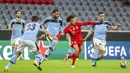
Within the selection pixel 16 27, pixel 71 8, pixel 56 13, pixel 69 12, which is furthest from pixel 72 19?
pixel 71 8

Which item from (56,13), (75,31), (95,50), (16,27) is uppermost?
(56,13)

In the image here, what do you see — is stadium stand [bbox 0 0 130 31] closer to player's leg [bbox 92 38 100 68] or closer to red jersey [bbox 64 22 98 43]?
player's leg [bbox 92 38 100 68]

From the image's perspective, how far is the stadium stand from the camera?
29.0 metres

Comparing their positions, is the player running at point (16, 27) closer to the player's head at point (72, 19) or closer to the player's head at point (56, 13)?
the player's head at point (56, 13)

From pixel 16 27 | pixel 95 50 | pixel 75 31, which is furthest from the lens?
pixel 16 27

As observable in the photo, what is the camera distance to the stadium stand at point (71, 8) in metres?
29.0

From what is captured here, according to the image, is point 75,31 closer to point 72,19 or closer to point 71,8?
point 72,19

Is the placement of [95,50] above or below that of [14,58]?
below

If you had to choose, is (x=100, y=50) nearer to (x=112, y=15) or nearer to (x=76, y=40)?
(x=76, y=40)

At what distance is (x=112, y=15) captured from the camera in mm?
30984

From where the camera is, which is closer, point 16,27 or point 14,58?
point 14,58

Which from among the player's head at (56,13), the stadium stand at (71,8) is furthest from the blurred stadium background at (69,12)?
the player's head at (56,13)

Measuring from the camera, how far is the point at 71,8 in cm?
3061

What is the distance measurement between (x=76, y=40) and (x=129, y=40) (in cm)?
959
